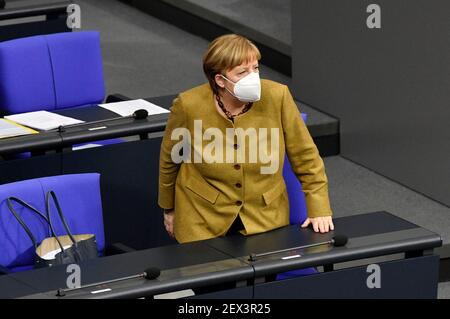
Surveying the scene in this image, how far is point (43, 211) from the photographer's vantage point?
5.21m

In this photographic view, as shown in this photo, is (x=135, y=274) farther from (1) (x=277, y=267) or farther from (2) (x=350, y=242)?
(2) (x=350, y=242)

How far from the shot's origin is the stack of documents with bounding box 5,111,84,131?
19.6 feet

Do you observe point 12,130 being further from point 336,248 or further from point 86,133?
point 336,248

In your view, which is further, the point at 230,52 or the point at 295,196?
the point at 295,196

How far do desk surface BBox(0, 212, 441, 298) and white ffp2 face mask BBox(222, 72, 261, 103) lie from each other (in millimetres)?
520

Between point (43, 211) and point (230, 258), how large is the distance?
103 cm

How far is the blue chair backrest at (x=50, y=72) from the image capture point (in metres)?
6.83

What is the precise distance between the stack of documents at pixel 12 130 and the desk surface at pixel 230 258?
4.76 ft

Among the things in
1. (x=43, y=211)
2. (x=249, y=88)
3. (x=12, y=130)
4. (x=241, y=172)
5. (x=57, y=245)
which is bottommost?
(x=57, y=245)

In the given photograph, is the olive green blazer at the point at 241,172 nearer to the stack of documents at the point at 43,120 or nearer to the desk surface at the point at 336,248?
the desk surface at the point at 336,248

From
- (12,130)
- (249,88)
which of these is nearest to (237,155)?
(249,88)

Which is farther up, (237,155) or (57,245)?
(237,155)

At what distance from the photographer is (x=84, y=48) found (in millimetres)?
7035

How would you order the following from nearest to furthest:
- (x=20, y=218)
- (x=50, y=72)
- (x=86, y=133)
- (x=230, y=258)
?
(x=230, y=258) → (x=20, y=218) → (x=86, y=133) → (x=50, y=72)
